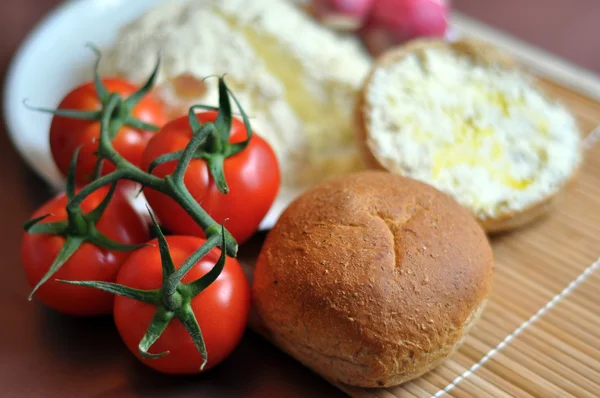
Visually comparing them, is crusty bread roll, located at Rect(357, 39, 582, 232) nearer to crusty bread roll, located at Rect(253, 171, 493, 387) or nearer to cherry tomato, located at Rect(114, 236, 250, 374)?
crusty bread roll, located at Rect(253, 171, 493, 387)

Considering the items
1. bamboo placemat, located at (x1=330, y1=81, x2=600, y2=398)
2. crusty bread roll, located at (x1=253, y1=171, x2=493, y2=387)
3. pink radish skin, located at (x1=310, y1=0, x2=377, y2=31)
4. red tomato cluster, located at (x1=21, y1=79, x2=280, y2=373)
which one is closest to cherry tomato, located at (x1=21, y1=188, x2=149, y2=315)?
red tomato cluster, located at (x1=21, y1=79, x2=280, y2=373)

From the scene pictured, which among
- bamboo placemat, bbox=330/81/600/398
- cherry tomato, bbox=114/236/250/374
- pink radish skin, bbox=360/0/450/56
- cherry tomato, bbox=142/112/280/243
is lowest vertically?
bamboo placemat, bbox=330/81/600/398

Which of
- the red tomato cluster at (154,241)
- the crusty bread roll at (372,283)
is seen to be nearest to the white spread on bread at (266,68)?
the red tomato cluster at (154,241)

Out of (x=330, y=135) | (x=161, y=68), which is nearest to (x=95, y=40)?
(x=161, y=68)

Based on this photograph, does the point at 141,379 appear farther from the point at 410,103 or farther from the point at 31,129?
the point at 410,103

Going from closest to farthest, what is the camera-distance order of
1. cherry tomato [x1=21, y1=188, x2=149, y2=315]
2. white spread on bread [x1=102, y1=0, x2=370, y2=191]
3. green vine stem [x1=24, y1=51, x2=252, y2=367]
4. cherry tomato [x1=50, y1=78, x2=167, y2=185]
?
1. green vine stem [x1=24, y1=51, x2=252, y2=367]
2. cherry tomato [x1=21, y1=188, x2=149, y2=315]
3. cherry tomato [x1=50, y1=78, x2=167, y2=185]
4. white spread on bread [x1=102, y1=0, x2=370, y2=191]

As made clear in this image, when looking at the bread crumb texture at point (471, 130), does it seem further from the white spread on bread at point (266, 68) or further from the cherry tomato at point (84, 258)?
the cherry tomato at point (84, 258)
